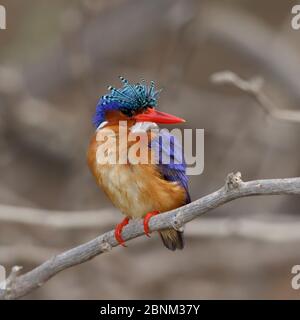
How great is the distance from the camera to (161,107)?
4.84m

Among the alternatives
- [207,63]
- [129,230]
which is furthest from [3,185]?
[129,230]

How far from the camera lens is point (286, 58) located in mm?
5070

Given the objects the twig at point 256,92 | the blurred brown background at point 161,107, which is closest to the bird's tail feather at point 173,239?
the twig at point 256,92

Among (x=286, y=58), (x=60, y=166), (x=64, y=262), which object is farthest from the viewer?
(x=60, y=166)

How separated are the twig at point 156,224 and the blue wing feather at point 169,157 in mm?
235

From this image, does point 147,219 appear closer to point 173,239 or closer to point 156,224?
point 156,224

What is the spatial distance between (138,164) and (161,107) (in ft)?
6.44

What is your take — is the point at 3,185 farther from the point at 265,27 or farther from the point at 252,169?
the point at 265,27

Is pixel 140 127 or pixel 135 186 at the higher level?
pixel 140 127

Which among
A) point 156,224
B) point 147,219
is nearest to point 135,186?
point 147,219

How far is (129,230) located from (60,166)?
2693 millimetres

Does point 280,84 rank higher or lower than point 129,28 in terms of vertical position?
lower

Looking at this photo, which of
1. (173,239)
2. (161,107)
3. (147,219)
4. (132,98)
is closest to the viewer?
(147,219)

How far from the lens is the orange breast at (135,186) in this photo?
289 cm
